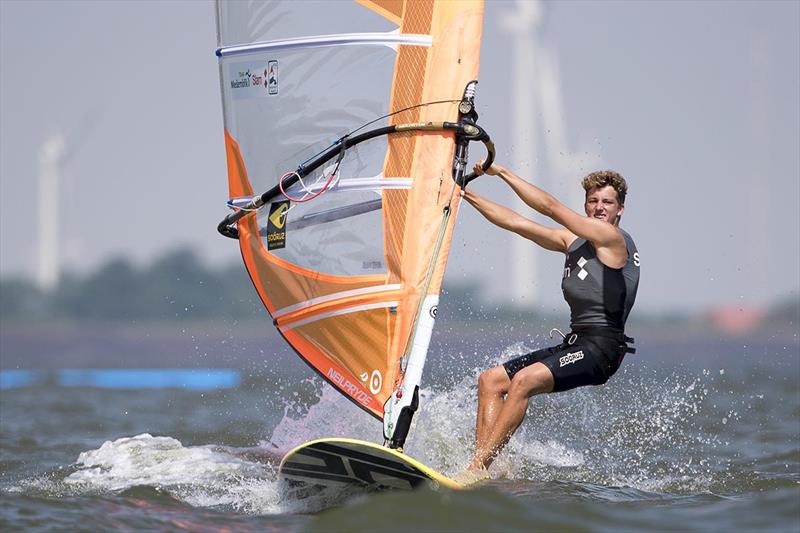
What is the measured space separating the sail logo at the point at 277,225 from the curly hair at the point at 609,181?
188cm

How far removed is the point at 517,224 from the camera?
6.81 metres

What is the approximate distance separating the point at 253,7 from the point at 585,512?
377 cm

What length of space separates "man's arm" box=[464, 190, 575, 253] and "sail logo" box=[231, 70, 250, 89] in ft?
5.38

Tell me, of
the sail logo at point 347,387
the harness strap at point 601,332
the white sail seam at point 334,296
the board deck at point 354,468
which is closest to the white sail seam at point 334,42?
the white sail seam at point 334,296

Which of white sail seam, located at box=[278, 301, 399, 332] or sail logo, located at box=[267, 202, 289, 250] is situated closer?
white sail seam, located at box=[278, 301, 399, 332]

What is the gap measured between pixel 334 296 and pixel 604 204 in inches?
66.1

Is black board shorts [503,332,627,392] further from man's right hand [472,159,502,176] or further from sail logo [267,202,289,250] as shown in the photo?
sail logo [267,202,289,250]

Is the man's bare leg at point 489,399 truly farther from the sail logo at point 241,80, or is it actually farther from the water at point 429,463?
the sail logo at point 241,80

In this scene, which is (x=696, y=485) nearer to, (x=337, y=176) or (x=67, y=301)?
(x=337, y=176)

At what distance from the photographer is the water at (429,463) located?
5277mm

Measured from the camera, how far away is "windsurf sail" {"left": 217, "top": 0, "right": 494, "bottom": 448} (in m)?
6.50

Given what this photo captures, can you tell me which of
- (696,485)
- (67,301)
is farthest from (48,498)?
(67,301)

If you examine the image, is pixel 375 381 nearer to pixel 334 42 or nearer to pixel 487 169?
pixel 487 169

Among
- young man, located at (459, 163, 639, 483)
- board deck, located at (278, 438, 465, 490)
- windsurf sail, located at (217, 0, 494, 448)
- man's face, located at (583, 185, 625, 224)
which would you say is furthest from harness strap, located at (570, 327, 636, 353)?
board deck, located at (278, 438, 465, 490)
